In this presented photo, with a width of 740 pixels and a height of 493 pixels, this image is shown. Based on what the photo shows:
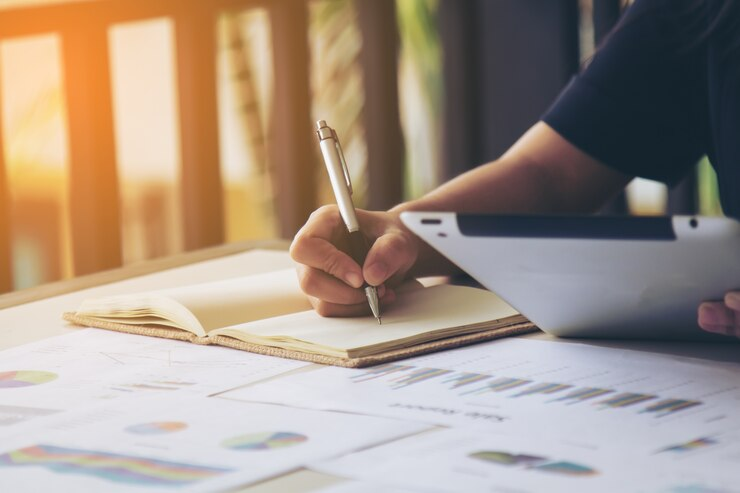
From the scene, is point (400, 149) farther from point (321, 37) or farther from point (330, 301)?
point (330, 301)

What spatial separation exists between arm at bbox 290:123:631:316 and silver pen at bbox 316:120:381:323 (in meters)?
0.01

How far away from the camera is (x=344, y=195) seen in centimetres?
93

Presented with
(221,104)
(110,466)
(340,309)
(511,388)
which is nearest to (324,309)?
(340,309)

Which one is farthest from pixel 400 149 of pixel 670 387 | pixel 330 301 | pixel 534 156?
pixel 670 387

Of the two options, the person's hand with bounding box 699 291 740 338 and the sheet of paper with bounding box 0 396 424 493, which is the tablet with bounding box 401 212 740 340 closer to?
the person's hand with bounding box 699 291 740 338

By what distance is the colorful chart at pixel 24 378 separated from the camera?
75 cm

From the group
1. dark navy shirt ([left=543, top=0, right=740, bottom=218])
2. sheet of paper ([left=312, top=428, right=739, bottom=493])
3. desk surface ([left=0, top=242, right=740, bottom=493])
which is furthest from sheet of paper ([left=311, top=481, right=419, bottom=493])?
dark navy shirt ([left=543, top=0, right=740, bottom=218])

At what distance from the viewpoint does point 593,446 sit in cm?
56

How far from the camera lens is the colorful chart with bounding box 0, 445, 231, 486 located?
0.54m

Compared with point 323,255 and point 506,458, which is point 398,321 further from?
point 506,458

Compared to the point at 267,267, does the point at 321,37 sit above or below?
above

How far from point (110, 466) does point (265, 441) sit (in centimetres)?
9

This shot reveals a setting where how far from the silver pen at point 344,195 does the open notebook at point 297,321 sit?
0.05 meters

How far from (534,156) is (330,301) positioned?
44 cm
